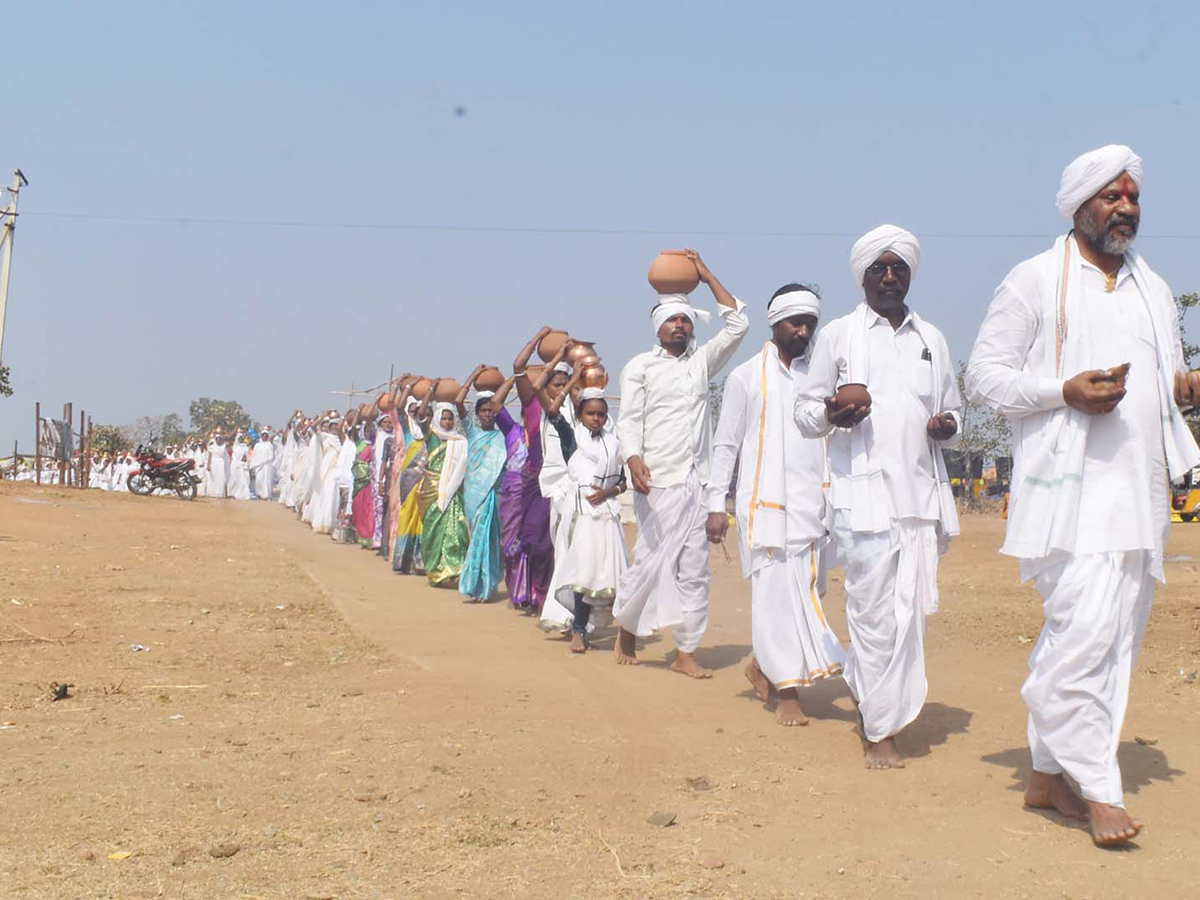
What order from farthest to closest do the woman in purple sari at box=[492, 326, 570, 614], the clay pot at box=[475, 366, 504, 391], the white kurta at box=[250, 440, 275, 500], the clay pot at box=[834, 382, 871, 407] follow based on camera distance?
the white kurta at box=[250, 440, 275, 500], the clay pot at box=[475, 366, 504, 391], the woman in purple sari at box=[492, 326, 570, 614], the clay pot at box=[834, 382, 871, 407]

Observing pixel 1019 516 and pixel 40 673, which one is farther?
pixel 40 673

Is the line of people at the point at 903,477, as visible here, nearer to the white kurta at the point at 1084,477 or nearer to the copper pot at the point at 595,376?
the white kurta at the point at 1084,477

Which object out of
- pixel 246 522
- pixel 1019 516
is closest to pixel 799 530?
pixel 1019 516

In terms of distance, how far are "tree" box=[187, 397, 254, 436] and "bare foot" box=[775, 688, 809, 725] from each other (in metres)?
92.3

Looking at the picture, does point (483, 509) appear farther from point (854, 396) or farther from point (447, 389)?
point (854, 396)

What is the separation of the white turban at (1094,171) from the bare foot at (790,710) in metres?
2.70

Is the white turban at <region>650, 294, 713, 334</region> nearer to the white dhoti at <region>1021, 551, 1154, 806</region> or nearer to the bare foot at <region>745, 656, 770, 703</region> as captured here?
the bare foot at <region>745, 656, 770, 703</region>

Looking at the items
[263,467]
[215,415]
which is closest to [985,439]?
[263,467]

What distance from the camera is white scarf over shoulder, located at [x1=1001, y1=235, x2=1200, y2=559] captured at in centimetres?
452

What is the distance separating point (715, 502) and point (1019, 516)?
2.70 metres

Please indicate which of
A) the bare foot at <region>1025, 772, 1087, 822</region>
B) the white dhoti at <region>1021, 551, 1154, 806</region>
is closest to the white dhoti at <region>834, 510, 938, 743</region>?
the bare foot at <region>1025, 772, 1087, 822</region>

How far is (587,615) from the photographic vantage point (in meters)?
8.98

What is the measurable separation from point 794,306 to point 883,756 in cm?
235

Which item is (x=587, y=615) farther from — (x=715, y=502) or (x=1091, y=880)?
(x=1091, y=880)
